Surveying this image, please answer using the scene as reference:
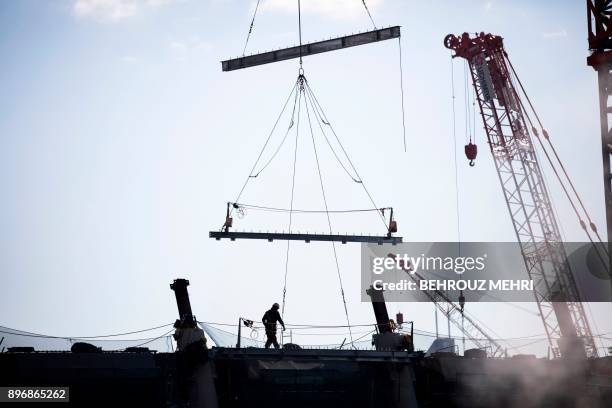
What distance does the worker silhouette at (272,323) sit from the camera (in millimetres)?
34906

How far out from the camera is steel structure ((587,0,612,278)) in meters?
29.5

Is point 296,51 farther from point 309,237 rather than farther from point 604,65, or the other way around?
point 604,65

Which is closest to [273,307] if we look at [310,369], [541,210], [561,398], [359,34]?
[310,369]

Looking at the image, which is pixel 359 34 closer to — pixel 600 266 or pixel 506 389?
pixel 506 389

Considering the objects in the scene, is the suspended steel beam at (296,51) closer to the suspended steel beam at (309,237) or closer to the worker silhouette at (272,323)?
the suspended steel beam at (309,237)

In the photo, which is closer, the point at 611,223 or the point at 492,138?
the point at 611,223

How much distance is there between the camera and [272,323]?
115ft

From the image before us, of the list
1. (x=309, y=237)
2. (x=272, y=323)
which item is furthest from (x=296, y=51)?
(x=272, y=323)

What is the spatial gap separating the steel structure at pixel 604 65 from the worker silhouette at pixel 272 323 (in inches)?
591

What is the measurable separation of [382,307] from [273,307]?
6.20 meters

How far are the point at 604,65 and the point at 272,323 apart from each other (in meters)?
18.6

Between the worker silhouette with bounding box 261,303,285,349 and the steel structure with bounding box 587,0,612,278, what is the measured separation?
591 inches

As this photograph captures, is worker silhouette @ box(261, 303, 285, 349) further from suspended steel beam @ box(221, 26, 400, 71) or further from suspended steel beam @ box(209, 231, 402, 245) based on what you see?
suspended steel beam @ box(221, 26, 400, 71)

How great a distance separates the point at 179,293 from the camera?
111ft
